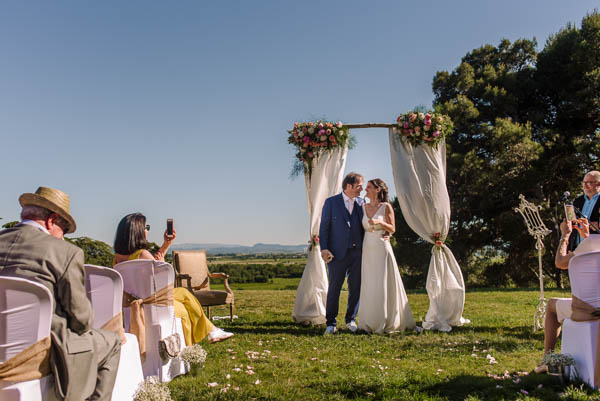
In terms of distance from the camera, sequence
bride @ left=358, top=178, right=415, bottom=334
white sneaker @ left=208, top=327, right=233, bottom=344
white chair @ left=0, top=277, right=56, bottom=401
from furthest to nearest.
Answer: bride @ left=358, top=178, right=415, bottom=334 → white sneaker @ left=208, top=327, right=233, bottom=344 → white chair @ left=0, top=277, right=56, bottom=401

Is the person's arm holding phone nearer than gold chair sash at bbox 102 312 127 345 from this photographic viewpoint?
No

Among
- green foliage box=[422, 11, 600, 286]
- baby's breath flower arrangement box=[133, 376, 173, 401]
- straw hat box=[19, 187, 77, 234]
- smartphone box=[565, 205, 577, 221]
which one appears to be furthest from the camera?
green foliage box=[422, 11, 600, 286]

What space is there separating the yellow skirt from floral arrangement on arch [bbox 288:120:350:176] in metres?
3.13

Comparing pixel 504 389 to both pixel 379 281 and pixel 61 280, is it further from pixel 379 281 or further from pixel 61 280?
pixel 61 280

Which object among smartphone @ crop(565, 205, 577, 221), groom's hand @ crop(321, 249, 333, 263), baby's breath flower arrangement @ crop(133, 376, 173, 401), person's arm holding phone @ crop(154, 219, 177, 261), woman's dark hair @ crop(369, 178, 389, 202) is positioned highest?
woman's dark hair @ crop(369, 178, 389, 202)

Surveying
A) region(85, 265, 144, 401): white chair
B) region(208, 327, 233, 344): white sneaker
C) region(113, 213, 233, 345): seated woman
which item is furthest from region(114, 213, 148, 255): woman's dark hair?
region(208, 327, 233, 344): white sneaker

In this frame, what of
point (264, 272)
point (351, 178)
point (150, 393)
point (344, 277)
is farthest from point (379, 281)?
point (264, 272)

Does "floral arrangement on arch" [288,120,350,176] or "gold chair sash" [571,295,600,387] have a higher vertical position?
"floral arrangement on arch" [288,120,350,176]

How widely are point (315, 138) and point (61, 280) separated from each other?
5217 mm

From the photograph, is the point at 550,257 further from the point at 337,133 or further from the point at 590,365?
the point at 590,365

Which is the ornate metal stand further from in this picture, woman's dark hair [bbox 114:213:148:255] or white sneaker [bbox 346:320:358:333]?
woman's dark hair [bbox 114:213:148:255]

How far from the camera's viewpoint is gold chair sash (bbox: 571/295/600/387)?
3.35m

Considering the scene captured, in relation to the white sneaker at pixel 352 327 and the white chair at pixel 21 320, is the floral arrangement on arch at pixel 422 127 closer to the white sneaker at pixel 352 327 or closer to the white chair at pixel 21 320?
the white sneaker at pixel 352 327

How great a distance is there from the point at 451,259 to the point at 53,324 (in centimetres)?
574
